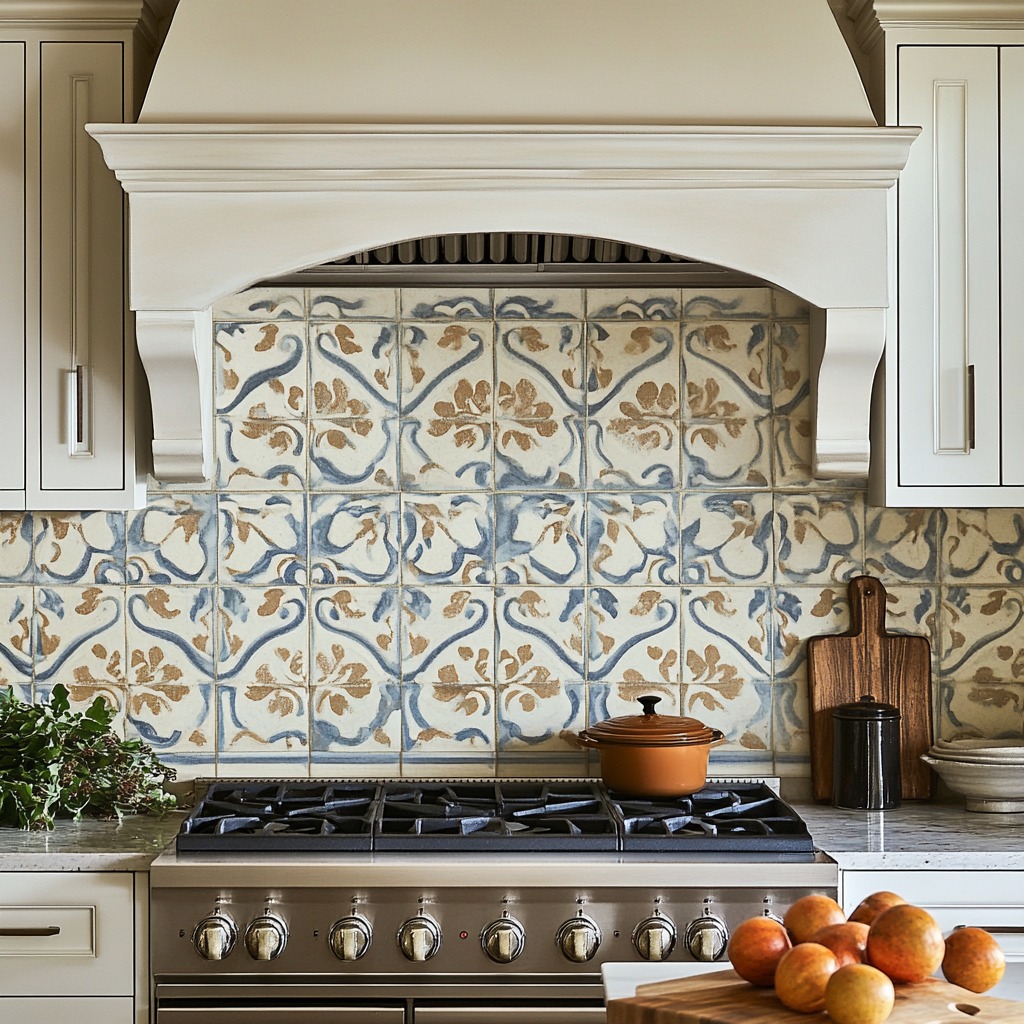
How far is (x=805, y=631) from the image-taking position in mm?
2609

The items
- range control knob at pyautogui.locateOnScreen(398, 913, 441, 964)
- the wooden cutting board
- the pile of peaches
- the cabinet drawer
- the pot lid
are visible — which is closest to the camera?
the pile of peaches

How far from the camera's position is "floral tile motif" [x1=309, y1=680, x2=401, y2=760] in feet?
8.50

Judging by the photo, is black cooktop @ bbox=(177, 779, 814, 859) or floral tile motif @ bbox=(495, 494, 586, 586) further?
floral tile motif @ bbox=(495, 494, 586, 586)

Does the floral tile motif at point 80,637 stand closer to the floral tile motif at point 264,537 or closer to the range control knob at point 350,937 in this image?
the floral tile motif at point 264,537

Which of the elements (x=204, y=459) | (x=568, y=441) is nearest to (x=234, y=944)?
(x=204, y=459)

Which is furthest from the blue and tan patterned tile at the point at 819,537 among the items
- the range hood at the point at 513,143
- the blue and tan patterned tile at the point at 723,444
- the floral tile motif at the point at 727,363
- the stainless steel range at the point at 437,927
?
the stainless steel range at the point at 437,927

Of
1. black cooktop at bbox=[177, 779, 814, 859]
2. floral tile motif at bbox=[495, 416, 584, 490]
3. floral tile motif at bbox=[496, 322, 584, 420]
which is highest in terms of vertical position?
floral tile motif at bbox=[496, 322, 584, 420]

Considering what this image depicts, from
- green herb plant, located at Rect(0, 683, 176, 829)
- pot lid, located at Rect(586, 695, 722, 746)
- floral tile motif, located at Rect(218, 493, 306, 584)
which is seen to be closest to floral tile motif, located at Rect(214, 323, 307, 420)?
floral tile motif, located at Rect(218, 493, 306, 584)

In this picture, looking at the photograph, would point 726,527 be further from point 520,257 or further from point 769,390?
point 520,257

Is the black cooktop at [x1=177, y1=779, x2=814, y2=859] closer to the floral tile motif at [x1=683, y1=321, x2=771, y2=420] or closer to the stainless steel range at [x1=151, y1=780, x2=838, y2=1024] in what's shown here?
the stainless steel range at [x1=151, y1=780, x2=838, y2=1024]

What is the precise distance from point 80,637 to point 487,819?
1.03 meters

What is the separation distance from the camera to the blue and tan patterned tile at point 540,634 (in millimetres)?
2596

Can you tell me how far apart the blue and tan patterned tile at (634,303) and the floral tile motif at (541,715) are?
81 cm

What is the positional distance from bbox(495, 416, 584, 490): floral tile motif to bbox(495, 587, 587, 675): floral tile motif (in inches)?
9.2
